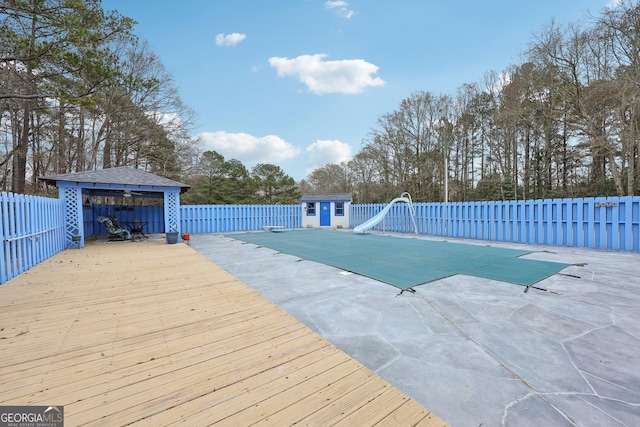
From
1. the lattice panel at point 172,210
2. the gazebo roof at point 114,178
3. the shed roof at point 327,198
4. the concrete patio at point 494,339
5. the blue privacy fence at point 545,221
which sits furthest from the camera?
the shed roof at point 327,198

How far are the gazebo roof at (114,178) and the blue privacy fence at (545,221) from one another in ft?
37.2

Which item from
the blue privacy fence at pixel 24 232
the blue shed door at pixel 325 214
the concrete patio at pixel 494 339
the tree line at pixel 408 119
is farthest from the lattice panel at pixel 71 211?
the blue shed door at pixel 325 214

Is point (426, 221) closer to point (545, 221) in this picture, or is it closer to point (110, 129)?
point (545, 221)

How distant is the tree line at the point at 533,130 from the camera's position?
10.9m

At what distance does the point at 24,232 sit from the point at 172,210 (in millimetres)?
5027

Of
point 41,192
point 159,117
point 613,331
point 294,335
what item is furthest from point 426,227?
point 41,192

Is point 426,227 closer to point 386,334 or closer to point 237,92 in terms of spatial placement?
point 386,334

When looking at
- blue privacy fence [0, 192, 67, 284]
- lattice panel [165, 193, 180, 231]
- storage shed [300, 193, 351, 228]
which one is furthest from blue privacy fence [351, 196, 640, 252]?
blue privacy fence [0, 192, 67, 284]

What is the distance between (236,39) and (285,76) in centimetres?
327

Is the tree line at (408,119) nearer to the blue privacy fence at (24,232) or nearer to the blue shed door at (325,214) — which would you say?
the blue privacy fence at (24,232)

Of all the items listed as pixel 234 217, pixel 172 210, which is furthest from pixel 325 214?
pixel 172 210

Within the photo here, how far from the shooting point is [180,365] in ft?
6.32

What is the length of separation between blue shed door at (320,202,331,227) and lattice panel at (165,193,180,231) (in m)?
9.27

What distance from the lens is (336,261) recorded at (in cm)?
595
